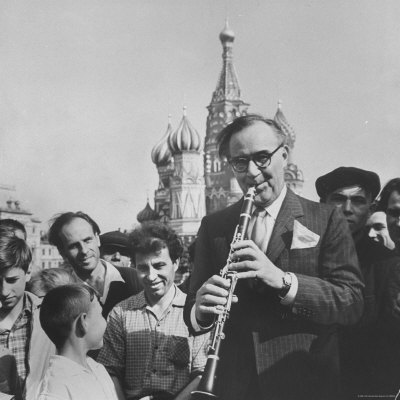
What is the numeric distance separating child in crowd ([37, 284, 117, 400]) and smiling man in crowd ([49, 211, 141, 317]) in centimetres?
94

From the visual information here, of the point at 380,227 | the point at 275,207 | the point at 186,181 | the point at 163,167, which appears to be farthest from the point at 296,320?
the point at 163,167

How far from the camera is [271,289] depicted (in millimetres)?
2359

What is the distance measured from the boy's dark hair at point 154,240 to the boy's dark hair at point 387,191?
45.9 inches

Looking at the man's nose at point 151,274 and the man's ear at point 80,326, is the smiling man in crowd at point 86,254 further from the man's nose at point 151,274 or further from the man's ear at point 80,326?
the man's ear at point 80,326

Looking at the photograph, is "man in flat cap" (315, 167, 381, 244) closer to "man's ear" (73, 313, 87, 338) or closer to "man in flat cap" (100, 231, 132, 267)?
"man's ear" (73, 313, 87, 338)

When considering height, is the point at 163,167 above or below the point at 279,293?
above

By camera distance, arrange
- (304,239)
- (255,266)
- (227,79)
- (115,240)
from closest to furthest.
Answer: (255,266) → (304,239) → (115,240) → (227,79)

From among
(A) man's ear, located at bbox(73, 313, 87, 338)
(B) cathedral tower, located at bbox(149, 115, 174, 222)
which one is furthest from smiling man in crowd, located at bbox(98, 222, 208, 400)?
(B) cathedral tower, located at bbox(149, 115, 174, 222)

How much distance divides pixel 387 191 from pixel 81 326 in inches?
69.0

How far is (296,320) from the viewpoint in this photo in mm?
2410

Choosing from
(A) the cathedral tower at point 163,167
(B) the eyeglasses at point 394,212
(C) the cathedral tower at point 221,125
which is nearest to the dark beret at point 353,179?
(B) the eyeglasses at point 394,212

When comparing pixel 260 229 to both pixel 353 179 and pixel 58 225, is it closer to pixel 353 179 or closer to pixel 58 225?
pixel 353 179

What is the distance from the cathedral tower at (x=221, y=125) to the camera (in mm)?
51719

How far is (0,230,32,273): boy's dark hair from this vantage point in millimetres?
3201
